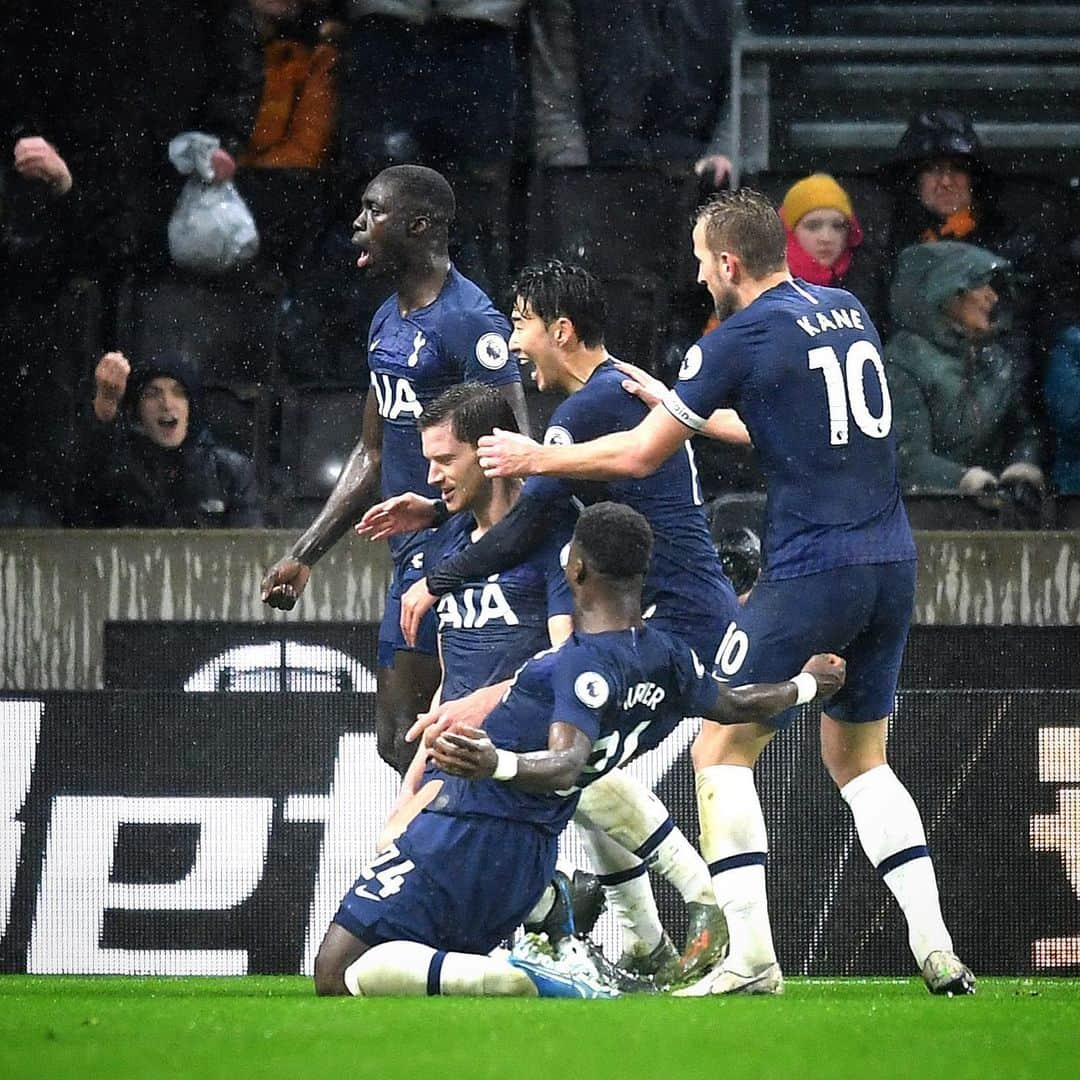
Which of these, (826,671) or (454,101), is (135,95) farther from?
(826,671)

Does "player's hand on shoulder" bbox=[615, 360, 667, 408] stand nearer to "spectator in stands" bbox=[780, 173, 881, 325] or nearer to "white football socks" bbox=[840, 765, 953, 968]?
"white football socks" bbox=[840, 765, 953, 968]

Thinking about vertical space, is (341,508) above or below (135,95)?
below

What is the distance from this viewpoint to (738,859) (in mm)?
5707

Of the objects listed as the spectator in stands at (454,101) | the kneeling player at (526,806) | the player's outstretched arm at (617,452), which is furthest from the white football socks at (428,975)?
the spectator in stands at (454,101)

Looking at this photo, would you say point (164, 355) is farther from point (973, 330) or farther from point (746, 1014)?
point (746, 1014)

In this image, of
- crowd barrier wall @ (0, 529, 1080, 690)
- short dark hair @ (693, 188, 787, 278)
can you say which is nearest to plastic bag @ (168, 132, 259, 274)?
crowd barrier wall @ (0, 529, 1080, 690)

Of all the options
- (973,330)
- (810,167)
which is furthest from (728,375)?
(810,167)

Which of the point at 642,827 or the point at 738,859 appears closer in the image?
the point at 738,859

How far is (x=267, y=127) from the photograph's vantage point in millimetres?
10156

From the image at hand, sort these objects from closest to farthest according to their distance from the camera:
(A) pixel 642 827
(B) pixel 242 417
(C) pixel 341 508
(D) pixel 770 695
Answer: (D) pixel 770 695
(A) pixel 642 827
(C) pixel 341 508
(B) pixel 242 417

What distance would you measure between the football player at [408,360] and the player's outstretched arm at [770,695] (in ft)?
4.34

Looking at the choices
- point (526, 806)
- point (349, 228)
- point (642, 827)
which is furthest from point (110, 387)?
point (526, 806)

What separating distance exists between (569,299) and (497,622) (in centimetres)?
83

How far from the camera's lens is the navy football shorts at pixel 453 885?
17.6ft
